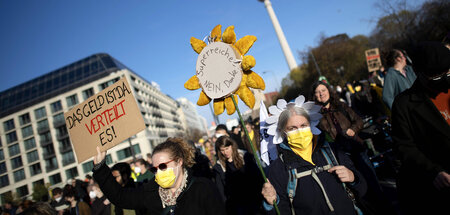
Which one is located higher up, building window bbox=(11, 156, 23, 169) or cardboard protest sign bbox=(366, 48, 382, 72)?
building window bbox=(11, 156, 23, 169)

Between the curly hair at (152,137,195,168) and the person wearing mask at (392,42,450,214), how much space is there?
1977 millimetres

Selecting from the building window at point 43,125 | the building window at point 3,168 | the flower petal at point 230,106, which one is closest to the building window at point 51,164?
the building window at point 43,125

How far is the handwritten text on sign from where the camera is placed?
7.52 feet

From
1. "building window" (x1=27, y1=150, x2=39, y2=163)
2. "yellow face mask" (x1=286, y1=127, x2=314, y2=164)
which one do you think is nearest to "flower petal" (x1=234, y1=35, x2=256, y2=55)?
"yellow face mask" (x1=286, y1=127, x2=314, y2=164)

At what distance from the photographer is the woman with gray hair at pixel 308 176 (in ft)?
6.66

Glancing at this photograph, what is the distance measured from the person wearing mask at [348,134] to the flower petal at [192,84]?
1339mm

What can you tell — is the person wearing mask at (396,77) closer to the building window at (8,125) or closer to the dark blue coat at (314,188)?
the dark blue coat at (314,188)

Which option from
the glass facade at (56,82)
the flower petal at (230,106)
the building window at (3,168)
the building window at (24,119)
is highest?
the glass facade at (56,82)

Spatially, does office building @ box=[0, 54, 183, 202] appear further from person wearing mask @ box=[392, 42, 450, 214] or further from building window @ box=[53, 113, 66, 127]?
person wearing mask @ box=[392, 42, 450, 214]

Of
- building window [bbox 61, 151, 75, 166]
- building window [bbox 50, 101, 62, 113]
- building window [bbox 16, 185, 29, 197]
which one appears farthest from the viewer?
building window [bbox 50, 101, 62, 113]

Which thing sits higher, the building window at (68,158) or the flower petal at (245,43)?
the building window at (68,158)

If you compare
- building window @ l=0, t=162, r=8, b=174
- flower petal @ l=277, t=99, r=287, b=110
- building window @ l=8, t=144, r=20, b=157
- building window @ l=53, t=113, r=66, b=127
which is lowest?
flower petal @ l=277, t=99, r=287, b=110

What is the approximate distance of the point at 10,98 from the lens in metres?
50.2

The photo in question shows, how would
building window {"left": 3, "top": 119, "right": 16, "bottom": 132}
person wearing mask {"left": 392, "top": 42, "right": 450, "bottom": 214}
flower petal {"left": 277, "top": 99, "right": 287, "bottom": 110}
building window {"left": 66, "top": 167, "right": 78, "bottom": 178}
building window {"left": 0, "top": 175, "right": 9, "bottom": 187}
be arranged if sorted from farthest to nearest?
building window {"left": 3, "top": 119, "right": 16, "bottom": 132}, building window {"left": 0, "top": 175, "right": 9, "bottom": 187}, building window {"left": 66, "top": 167, "right": 78, "bottom": 178}, flower petal {"left": 277, "top": 99, "right": 287, "bottom": 110}, person wearing mask {"left": 392, "top": 42, "right": 450, "bottom": 214}
